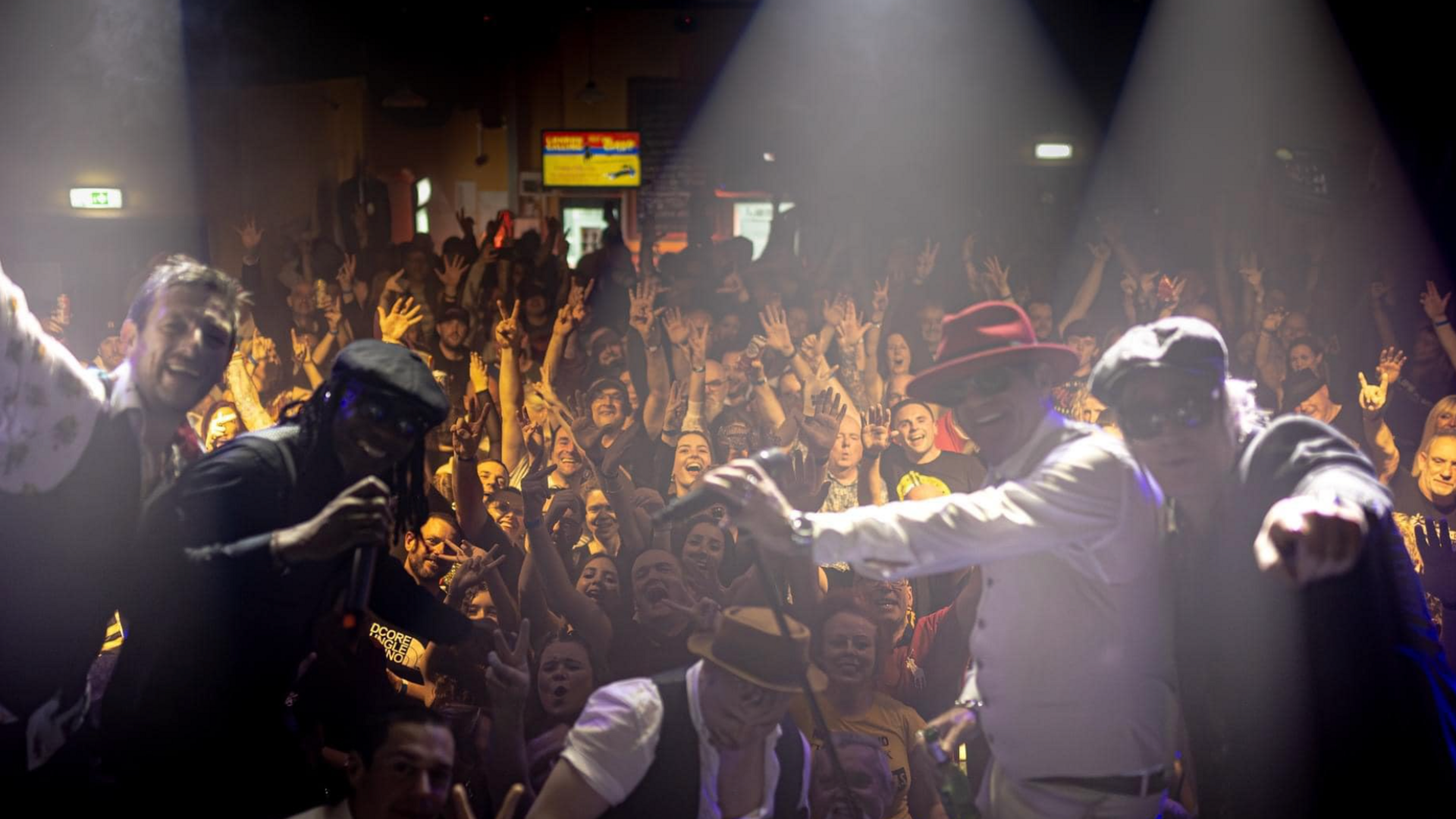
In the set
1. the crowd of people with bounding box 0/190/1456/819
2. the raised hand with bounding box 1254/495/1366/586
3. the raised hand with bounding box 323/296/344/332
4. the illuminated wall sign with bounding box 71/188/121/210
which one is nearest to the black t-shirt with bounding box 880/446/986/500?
the crowd of people with bounding box 0/190/1456/819

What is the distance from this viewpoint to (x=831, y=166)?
894 centimetres

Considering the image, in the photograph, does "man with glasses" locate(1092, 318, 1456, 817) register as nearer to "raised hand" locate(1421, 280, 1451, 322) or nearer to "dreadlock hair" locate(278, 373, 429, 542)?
"dreadlock hair" locate(278, 373, 429, 542)

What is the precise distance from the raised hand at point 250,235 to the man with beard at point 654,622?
2.74 m

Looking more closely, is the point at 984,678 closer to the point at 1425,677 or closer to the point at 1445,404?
the point at 1425,677

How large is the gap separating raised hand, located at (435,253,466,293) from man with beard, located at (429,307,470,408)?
62 cm

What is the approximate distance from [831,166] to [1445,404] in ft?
16.8

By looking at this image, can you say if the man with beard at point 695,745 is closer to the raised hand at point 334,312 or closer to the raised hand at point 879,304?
the raised hand at point 879,304

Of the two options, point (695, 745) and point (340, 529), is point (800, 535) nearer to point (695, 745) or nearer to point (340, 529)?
point (695, 745)

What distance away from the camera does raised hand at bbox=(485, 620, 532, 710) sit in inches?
139

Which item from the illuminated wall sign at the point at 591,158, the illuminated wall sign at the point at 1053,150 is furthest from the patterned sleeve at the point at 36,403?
the illuminated wall sign at the point at 591,158

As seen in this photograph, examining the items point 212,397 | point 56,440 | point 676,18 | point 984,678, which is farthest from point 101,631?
point 676,18

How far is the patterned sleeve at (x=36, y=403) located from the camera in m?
2.64

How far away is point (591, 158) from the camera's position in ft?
31.7

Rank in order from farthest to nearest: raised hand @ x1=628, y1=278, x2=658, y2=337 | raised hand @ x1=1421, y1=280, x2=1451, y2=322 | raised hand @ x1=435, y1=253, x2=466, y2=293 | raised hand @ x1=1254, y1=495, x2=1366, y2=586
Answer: raised hand @ x1=435, y1=253, x2=466, y2=293, raised hand @ x1=628, y1=278, x2=658, y2=337, raised hand @ x1=1421, y1=280, x2=1451, y2=322, raised hand @ x1=1254, y1=495, x2=1366, y2=586
